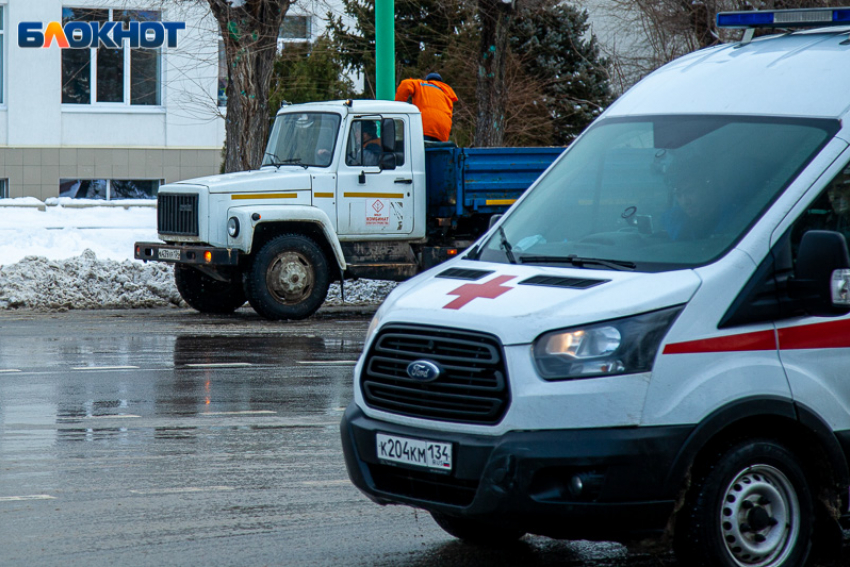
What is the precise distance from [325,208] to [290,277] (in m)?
0.96

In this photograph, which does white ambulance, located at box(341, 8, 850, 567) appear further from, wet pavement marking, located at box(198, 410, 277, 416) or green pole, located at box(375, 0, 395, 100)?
green pole, located at box(375, 0, 395, 100)

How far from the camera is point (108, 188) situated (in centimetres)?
3506

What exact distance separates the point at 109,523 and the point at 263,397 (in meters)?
3.93

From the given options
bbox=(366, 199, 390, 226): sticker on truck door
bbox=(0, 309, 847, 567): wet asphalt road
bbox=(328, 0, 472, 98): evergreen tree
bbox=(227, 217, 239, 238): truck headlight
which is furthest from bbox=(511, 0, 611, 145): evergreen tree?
bbox=(0, 309, 847, 567): wet asphalt road

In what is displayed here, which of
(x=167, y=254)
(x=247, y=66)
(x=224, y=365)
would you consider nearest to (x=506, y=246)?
(x=224, y=365)

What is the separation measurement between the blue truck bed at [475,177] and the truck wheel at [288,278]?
1.80 m

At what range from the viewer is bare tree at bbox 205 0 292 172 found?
20891 mm

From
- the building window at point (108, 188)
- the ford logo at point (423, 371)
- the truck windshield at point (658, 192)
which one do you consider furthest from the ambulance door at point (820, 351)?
the building window at point (108, 188)

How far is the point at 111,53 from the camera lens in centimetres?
3606

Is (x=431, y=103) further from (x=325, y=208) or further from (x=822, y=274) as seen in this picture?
(x=822, y=274)

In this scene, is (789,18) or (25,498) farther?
(25,498)

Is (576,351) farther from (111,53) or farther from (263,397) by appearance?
(111,53)

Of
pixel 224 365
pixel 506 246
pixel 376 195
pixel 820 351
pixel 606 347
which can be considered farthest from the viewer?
pixel 376 195

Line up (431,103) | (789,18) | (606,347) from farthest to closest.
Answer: (431,103), (789,18), (606,347)
